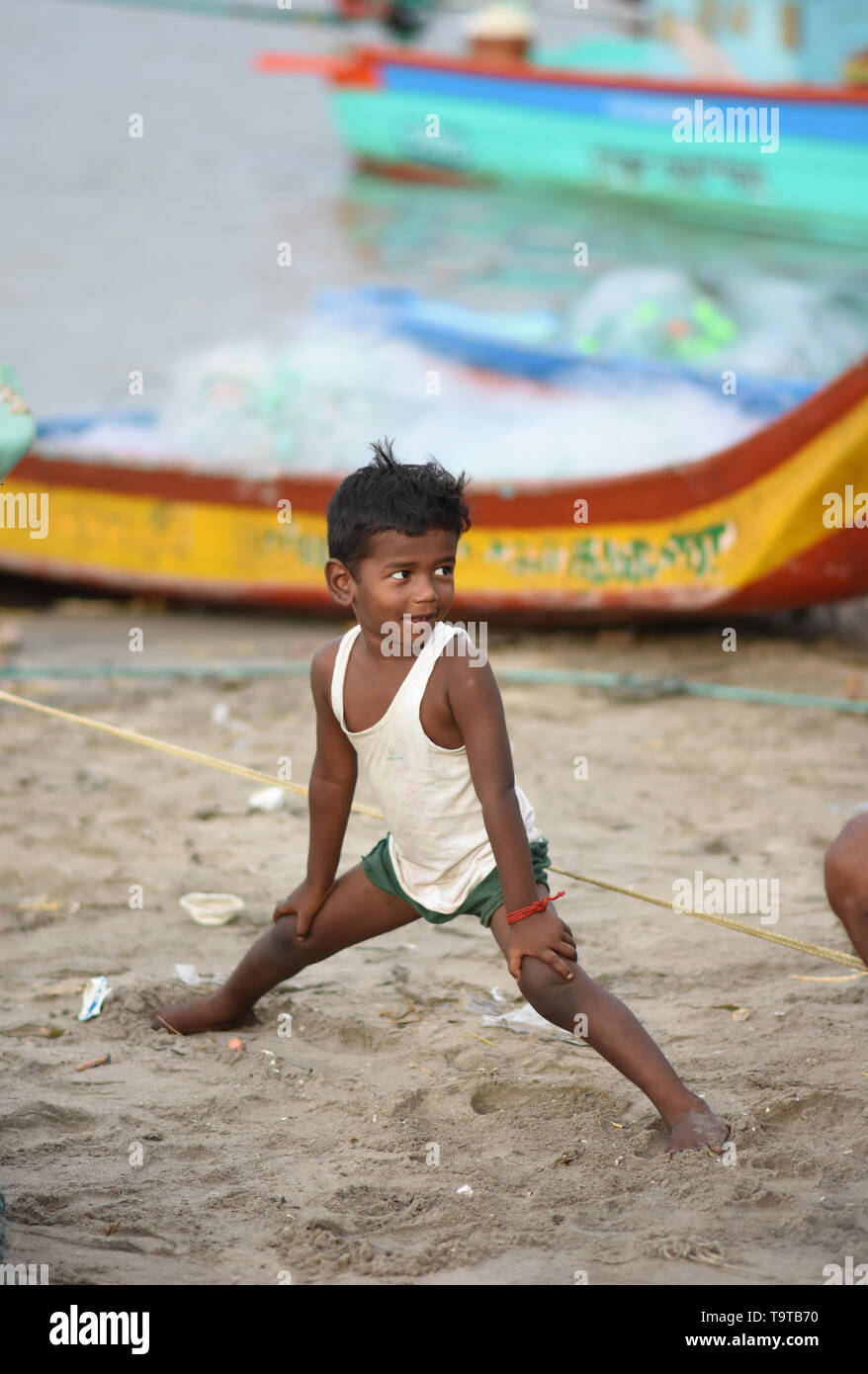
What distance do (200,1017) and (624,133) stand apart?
14.8m

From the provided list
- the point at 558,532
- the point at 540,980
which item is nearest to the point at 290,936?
the point at 540,980

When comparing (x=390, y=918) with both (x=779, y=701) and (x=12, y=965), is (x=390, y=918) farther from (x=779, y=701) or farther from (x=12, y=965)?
(x=779, y=701)

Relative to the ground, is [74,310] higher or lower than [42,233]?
lower

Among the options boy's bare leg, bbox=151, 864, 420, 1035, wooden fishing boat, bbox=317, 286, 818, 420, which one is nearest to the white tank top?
boy's bare leg, bbox=151, 864, 420, 1035

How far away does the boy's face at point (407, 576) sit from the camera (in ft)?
8.10

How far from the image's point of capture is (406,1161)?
249 centimetres

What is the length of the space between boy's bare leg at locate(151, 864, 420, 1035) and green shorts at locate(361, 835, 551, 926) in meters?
0.03

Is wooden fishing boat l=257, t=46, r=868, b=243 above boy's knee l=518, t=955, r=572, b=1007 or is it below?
above

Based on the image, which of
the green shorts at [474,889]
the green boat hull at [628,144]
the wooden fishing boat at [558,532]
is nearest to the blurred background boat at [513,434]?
the wooden fishing boat at [558,532]

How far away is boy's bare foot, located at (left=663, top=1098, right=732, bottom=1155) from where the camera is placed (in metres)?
2.41

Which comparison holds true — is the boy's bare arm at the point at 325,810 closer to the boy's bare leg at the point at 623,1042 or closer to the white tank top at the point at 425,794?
the white tank top at the point at 425,794

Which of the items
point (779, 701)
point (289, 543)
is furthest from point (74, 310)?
point (779, 701)

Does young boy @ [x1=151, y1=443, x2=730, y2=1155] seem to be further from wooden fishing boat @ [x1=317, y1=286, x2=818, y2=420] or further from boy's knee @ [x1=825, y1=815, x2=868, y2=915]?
wooden fishing boat @ [x1=317, y1=286, x2=818, y2=420]
